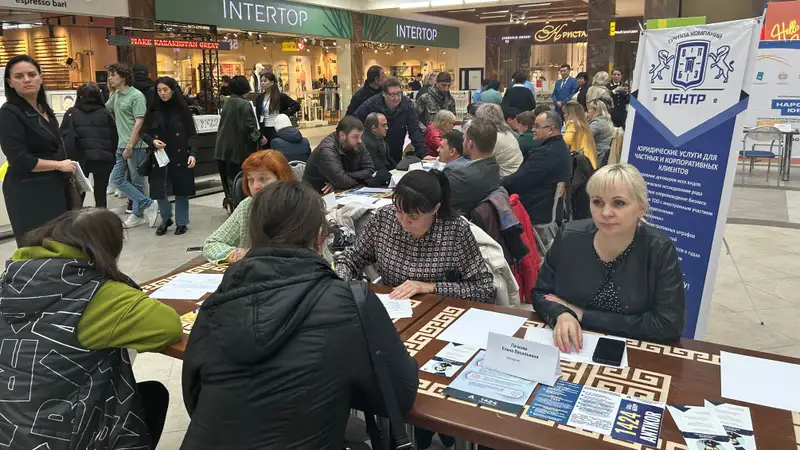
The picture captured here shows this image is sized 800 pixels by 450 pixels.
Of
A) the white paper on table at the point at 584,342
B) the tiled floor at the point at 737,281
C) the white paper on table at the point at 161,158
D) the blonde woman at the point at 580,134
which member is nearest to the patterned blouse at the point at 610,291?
the white paper on table at the point at 584,342

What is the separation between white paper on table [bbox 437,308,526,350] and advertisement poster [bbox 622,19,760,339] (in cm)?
164

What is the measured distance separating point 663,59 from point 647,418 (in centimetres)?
255

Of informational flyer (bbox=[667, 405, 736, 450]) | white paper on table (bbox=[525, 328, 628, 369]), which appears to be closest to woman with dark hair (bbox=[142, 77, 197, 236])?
white paper on table (bbox=[525, 328, 628, 369])

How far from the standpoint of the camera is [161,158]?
609 cm

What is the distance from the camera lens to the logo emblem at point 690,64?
3279 millimetres

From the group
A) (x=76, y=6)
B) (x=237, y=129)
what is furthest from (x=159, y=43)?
(x=237, y=129)

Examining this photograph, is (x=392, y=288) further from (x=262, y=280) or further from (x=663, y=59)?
(x=663, y=59)

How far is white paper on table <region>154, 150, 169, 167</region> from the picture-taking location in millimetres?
6078

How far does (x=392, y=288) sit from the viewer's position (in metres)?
2.55

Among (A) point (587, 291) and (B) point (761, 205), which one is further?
(B) point (761, 205)

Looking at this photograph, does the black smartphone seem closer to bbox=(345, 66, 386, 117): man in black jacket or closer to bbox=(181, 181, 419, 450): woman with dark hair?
bbox=(181, 181, 419, 450): woman with dark hair

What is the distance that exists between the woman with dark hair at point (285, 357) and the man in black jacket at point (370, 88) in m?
5.51

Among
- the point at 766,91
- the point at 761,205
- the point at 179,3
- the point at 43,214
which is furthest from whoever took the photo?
the point at 179,3

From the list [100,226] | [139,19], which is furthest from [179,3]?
[100,226]
